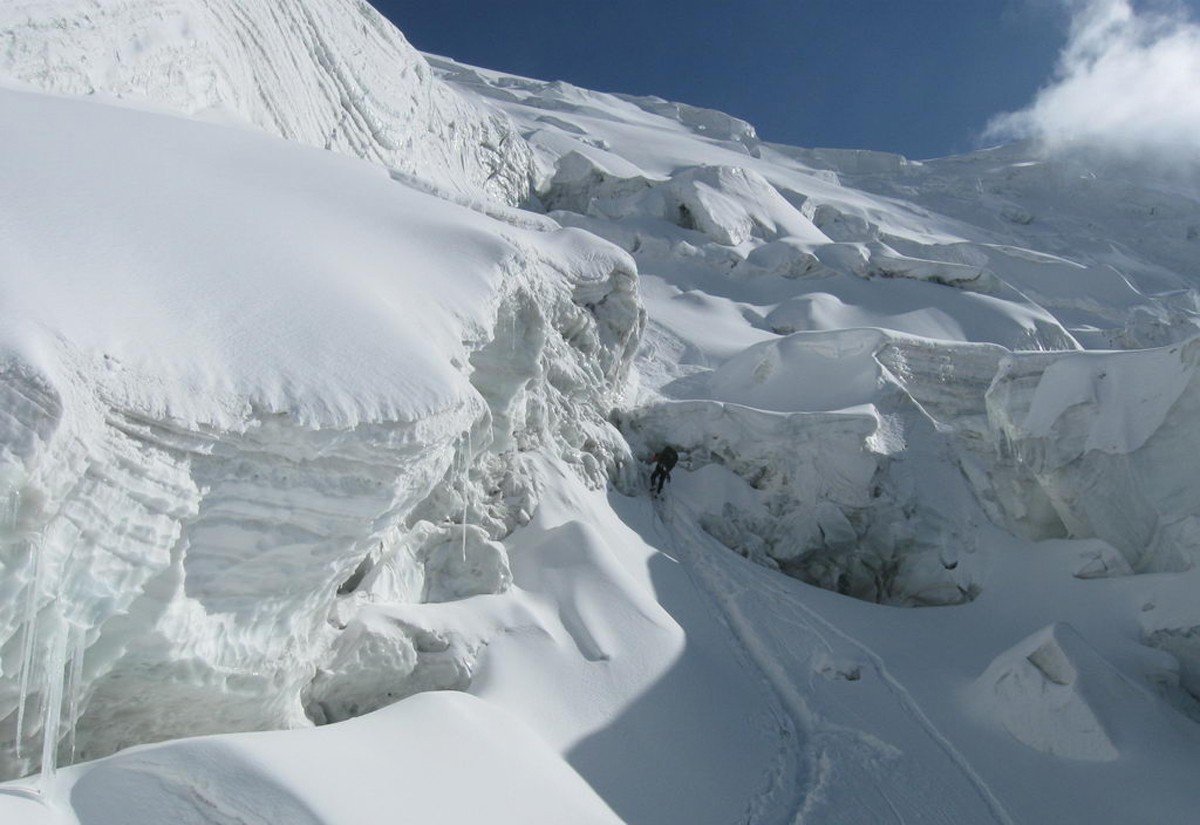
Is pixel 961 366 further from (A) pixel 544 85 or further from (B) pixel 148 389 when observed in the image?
(A) pixel 544 85

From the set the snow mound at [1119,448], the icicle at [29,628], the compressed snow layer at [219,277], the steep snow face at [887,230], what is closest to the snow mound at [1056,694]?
the snow mound at [1119,448]

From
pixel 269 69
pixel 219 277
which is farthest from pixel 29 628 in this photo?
pixel 269 69

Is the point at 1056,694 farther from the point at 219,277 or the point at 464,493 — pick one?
the point at 219,277

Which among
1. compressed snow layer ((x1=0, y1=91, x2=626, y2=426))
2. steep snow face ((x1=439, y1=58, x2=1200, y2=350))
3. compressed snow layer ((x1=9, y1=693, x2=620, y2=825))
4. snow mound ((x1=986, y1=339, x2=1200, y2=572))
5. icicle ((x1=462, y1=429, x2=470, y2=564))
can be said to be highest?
steep snow face ((x1=439, y1=58, x2=1200, y2=350))

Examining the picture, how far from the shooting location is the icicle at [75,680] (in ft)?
11.9

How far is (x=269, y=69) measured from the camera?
1123 cm

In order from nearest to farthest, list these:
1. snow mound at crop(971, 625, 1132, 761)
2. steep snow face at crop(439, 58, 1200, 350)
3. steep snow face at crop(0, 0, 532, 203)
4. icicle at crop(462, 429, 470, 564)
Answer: icicle at crop(462, 429, 470, 564) → snow mound at crop(971, 625, 1132, 761) → steep snow face at crop(0, 0, 532, 203) → steep snow face at crop(439, 58, 1200, 350)

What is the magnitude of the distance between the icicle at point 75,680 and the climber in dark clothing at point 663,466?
7.12 meters

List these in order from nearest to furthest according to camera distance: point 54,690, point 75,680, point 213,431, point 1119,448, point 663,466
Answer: point 54,690 → point 75,680 → point 213,431 → point 1119,448 → point 663,466

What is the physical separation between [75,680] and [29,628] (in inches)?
14.2

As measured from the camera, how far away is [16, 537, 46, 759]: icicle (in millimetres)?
3387

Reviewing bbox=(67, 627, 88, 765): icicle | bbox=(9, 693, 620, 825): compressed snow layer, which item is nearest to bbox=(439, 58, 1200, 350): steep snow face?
bbox=(9, 693, 620, 825): compressed snow layer

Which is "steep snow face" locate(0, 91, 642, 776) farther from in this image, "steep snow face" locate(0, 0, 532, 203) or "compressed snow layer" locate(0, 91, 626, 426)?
"steep snow face" locate(0, 0, 532, 203)

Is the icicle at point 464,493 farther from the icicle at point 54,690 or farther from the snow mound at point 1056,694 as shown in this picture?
the snow mound at point 1056,694
